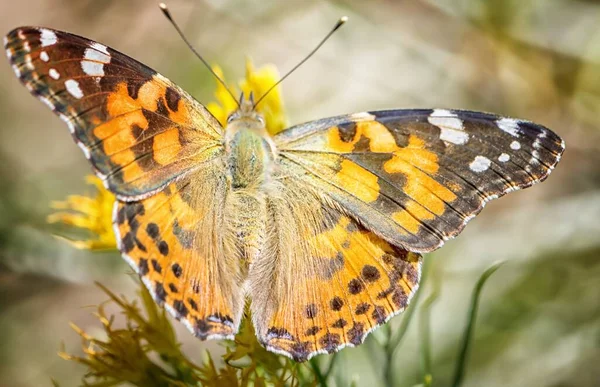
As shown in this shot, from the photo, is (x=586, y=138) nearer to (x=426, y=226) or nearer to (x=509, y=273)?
(x=509, y=273)

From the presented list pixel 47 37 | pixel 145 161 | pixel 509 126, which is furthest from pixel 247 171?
pixel 509 126

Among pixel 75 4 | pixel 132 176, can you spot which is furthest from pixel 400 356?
pixel 75 4

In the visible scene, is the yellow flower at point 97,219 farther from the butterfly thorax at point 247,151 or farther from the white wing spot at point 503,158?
the white wing spot at point 503,158

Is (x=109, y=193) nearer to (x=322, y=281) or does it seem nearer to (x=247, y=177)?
(x=247, y=177)

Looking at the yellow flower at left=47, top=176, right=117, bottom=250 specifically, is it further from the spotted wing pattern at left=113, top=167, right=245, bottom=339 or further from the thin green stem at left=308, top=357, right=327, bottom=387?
the thin green stem at left=308, top=357, right=327, bottom=387

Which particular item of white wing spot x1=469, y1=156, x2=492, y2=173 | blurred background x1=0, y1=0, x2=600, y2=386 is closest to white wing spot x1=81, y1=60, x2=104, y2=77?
white wing spot x1=469, y1=156, x2=492, y2=173

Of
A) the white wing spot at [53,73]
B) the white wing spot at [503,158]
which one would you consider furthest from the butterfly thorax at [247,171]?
the white wing spot at [503,158]

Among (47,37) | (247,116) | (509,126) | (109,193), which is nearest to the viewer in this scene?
(47,37)
